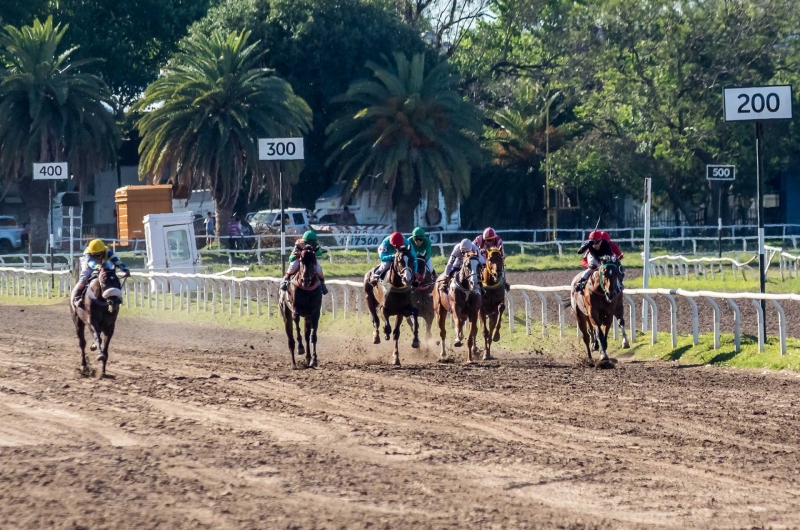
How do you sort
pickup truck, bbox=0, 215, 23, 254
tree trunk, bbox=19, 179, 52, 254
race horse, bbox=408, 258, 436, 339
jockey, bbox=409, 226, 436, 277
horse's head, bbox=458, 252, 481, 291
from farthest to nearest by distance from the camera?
1. pickup truck, bbox=0, 215, 23, 254
2. tree trunk, bbox=19, 179, 52, 254
3. race horse, bbox=408, 258, 436, 339
4. jockey, bbox=409, 226, 436, 277
5. horse's head, bbox=458, 252, 481, 291

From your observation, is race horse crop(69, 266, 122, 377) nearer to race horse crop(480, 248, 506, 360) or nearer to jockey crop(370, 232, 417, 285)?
jockey crop(370, 232, 417, 285)

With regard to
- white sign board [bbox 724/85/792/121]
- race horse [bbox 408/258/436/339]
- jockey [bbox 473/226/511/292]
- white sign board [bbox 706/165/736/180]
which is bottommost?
race horse [bbox 408/258/436/339]

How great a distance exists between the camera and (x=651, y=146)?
159 ft

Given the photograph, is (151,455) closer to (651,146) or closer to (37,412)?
(37,412)

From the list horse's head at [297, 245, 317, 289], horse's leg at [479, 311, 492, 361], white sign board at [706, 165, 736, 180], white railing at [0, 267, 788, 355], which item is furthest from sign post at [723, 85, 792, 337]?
→ white sign board at [706, 165, 736, 180]

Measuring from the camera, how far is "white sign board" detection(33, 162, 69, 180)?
95.7 feet

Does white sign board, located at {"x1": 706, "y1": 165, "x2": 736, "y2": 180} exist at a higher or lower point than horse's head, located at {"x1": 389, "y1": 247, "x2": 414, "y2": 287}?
higher

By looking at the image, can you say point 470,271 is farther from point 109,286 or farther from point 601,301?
point 109,286

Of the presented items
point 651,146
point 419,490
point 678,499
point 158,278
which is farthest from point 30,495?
point 651,146

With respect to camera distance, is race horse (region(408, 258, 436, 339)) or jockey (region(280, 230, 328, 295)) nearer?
jockey (region(280, 230, 328, 295))

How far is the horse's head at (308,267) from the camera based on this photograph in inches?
614

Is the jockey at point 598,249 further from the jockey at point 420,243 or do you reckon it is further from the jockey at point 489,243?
the jockey at point 420,243

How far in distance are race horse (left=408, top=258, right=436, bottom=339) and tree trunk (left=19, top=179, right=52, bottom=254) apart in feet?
100

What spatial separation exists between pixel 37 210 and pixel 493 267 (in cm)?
3294
